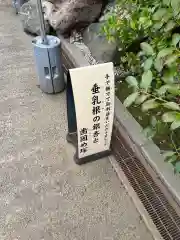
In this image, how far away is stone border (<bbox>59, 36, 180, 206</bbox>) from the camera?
1.83m

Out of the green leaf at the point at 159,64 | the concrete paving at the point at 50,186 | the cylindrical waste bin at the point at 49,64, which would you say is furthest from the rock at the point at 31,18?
the green leaf at the point at 159,64

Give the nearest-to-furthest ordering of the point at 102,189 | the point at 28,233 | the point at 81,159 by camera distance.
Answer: the point at 28,233 < the point at 102,189 < the point at 81,159

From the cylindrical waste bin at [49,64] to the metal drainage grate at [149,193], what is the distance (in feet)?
3.22

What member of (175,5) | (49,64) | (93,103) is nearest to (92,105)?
(93,103)

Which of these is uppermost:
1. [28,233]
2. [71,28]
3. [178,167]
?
[71,28]

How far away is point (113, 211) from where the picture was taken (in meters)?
1.84

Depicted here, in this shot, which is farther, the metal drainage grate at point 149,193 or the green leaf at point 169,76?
the metal drainage grate at point 149,193

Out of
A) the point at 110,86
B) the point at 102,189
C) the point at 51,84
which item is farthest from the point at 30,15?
the point at 102,189

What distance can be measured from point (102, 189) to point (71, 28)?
2.22m

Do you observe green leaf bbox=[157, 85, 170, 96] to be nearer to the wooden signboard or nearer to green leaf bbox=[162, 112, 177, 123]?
green leaf bbox=[162, 112, 177, 123]

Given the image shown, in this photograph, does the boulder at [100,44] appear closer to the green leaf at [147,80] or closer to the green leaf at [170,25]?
the green leaf at [170,25]

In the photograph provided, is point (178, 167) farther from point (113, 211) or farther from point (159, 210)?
point (113, 211)

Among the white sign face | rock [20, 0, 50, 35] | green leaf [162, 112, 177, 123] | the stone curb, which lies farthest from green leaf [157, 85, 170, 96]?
rock [20, 0, 50, 35]

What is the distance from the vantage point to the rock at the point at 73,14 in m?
3.16
